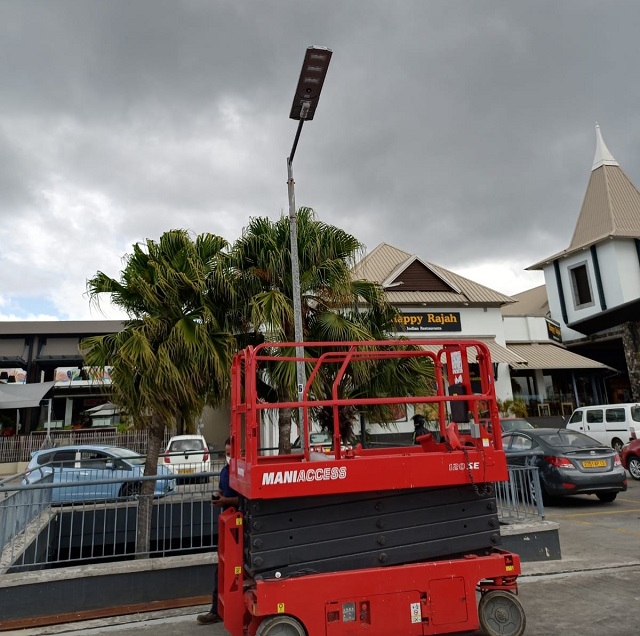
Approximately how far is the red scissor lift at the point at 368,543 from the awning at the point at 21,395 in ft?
76.9

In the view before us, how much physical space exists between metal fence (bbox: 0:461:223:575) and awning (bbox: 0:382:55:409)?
54.7 feet

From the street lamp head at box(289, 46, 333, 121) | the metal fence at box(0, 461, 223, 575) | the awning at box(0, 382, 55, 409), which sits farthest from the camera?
the awning at box(0, 382, 55, 409)

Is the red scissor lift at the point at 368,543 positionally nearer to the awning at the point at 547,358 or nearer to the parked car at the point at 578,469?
the parked car at the point at 578,469

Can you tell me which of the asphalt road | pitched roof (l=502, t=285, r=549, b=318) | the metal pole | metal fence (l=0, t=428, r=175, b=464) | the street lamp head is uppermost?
pitched roof (l=502, t=285, r=549, b=318)

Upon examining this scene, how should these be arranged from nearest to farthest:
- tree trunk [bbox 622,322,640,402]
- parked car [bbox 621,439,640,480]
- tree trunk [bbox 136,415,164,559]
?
tree trunk [bbox 136,415,164,559], parked car [bbox 621,439,640,480], tree trunk [bbox 622,322,640,402]

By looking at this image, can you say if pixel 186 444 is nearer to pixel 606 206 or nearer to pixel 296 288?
pixel 296 288

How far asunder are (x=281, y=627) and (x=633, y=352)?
98.7ft

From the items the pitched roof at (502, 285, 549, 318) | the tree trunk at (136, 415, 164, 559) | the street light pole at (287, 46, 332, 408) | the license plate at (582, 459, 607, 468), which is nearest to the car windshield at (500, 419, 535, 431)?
the license plate at (582, 459, 607, 468)

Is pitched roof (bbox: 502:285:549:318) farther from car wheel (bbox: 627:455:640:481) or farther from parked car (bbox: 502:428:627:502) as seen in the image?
parked car (bbox: 502:428:627:502)

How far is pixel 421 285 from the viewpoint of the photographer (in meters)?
24.8

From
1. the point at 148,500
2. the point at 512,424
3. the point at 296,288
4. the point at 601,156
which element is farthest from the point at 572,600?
the point at 601,156

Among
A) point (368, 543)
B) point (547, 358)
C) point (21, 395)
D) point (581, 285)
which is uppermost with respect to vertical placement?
point (581, 285)

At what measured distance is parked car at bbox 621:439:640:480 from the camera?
14.3 metres

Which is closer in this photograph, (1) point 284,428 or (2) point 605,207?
(1) point 284,428
